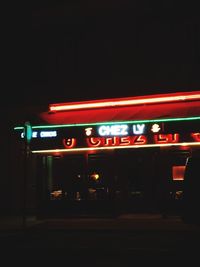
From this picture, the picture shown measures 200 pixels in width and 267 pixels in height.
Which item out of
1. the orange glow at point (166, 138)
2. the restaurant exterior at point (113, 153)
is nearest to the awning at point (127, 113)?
the restaurant exterior at point (113, 153)

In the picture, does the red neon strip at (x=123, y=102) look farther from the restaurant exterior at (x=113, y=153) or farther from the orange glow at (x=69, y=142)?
the orange glow at (x=69, y=142)

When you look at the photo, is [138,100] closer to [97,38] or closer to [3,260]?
[97,38]

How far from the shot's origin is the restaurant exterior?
18547mm

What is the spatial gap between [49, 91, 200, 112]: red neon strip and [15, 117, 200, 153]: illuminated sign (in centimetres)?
179

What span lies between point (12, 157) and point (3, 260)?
11655 mm

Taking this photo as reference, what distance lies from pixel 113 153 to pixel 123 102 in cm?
220

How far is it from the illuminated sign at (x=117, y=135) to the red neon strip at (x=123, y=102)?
5.87 feet

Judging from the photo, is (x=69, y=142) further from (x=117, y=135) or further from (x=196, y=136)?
(x=196, y=136)

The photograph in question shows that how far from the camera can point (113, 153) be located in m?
19.9

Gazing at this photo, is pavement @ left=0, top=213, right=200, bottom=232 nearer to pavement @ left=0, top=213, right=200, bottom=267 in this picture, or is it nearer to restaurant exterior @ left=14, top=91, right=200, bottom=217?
pavement @ left=0, top=213, right=200, bottom=267

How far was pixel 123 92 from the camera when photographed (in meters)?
20.4

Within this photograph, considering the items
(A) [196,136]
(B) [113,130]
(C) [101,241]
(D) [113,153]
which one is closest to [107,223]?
(D) [113,153]

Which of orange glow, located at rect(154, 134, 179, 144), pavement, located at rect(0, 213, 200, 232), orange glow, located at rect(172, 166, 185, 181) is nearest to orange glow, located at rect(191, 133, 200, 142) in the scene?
orange glow, located at rect(154, 134, 179, 144)

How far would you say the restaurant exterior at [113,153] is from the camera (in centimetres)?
1855
